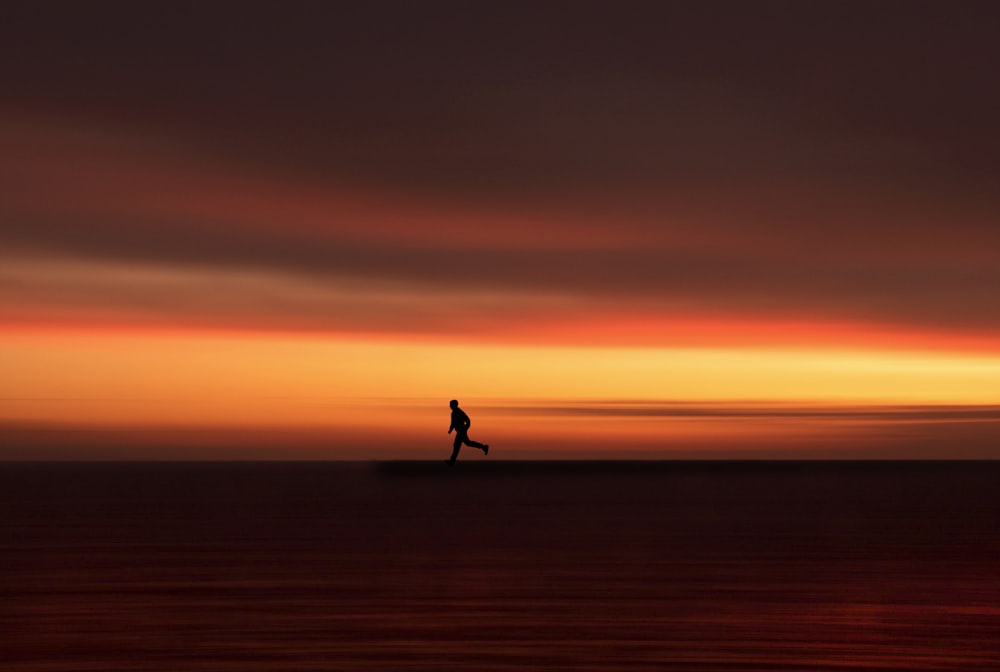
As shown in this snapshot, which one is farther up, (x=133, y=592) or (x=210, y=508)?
(x=210, y=508)

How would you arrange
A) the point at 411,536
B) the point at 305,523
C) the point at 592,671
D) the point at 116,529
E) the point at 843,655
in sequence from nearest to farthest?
the point at 592,671 → the point at 843,655 → the point at 411,536 → the point at 116,529 → the point at 305,523

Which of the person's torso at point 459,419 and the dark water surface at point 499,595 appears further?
the person's torso at point 459,419

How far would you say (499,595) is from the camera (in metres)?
25.7

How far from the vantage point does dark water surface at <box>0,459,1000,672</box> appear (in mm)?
19297

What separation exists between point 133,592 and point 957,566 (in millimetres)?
17983

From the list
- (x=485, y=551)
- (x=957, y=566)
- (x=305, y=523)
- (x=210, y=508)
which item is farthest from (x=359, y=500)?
(x=957, y=566)

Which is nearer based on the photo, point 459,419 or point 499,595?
point 499,595

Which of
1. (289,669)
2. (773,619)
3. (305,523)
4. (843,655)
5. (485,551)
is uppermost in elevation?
(305,523)

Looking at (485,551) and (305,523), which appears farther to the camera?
(305,523)

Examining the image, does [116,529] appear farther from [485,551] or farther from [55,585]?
[55,585]

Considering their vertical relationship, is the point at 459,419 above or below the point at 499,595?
above

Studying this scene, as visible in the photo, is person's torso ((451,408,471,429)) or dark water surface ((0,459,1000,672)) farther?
person's torso ((451,408,471,429))

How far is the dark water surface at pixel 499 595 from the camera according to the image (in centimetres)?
1930

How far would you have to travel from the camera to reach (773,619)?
74.4 ft
